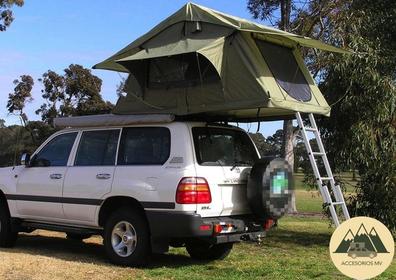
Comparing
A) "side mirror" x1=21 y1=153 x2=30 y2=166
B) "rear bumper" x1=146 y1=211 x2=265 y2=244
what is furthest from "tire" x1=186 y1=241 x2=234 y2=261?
"side mirror" x1=21 y1=153 x2=30 y2=166

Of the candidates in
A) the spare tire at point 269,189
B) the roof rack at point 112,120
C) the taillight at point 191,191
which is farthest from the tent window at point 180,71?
the taillight at point 191,191

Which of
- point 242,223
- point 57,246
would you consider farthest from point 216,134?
point 57,246

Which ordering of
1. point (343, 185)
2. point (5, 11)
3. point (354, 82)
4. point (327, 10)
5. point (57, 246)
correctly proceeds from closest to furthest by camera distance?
1. point (57, 246)
2. point (354, 82)
3. point (343, 185)
4. point (327, 10)
5. point (5, 11)

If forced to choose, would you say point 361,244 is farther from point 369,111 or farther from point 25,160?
point 25,160

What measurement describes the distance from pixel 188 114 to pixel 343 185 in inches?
187

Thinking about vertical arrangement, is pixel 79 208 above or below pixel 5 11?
below

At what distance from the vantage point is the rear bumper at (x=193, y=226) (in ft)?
23.4

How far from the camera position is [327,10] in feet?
54.4

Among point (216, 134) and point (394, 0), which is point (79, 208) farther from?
point (394, 0)

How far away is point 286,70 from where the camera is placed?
841 centimetres

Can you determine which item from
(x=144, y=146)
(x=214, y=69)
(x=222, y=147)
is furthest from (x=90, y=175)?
(x=214, y=69)

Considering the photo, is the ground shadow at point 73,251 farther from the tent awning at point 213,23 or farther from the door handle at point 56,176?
the tent awning at point 213,23

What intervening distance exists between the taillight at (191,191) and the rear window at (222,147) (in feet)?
Result: 1.04

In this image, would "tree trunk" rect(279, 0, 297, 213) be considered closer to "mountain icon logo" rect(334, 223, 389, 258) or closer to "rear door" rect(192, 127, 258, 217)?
"rear door" rect(192, 127, 258, 217)
